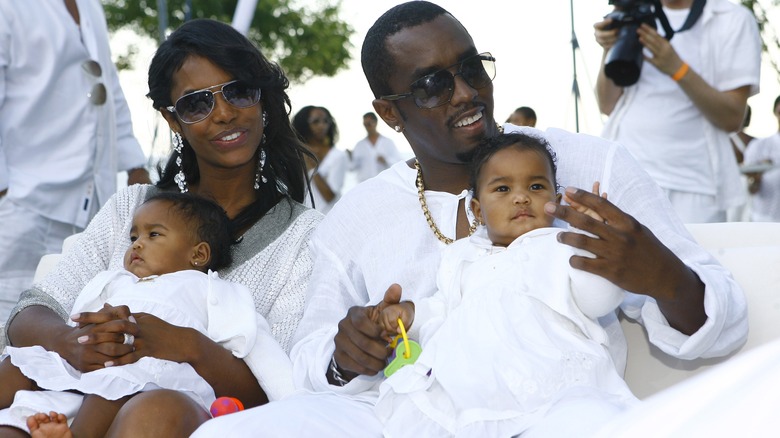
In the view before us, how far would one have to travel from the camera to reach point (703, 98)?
493 centimetres

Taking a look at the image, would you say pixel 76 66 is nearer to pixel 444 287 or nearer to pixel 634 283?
pixel 444 287

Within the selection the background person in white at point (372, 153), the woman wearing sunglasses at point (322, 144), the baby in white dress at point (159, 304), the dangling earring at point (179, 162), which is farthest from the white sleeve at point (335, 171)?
the baby in white dress at point (159, 304)

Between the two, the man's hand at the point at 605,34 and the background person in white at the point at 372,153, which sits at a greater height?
the man's hand at the point at 605,34

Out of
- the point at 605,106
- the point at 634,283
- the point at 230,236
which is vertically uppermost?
the point at 634,283

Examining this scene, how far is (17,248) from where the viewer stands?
16.0ft

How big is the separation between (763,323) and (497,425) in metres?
0.92

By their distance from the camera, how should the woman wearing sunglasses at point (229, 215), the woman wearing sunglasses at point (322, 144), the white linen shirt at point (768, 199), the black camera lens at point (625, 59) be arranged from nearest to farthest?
the woman wearing sunglasses at point (229, 215) → the black camera lens at point (625, 59) → the white linen shirt at point (768, 199) → the woman wearing sunglasses at point (322, 144)

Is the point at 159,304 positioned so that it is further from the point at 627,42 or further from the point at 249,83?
the point at 627,42

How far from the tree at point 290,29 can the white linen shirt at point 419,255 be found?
21727 mm

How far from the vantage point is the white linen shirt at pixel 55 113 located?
489 centimetres

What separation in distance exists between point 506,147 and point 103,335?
4.10ft

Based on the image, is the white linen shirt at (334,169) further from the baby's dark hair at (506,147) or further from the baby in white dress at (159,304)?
the baby's dark hair at (506,147)

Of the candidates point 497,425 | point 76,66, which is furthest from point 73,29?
point 497,425

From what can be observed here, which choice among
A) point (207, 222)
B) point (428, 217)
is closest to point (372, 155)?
point (207, 222)
